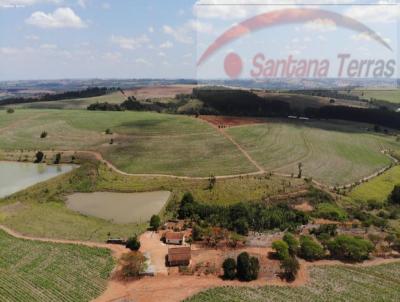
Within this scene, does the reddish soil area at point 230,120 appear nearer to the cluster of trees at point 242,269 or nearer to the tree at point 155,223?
the tree at point 155,223

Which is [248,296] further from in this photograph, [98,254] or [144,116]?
[144,116]

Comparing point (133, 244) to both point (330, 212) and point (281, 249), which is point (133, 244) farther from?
point (330, 212)

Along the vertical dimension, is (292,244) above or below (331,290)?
above

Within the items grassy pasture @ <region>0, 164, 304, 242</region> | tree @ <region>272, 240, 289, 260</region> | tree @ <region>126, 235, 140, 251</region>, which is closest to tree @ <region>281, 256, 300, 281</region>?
tree @ <region>272, 240, 289, 260</region>

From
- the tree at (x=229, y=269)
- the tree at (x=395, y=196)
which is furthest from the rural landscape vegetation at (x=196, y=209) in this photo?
the tree at (x=395, y=196)

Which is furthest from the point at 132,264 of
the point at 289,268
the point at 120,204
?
the point at 120,204
